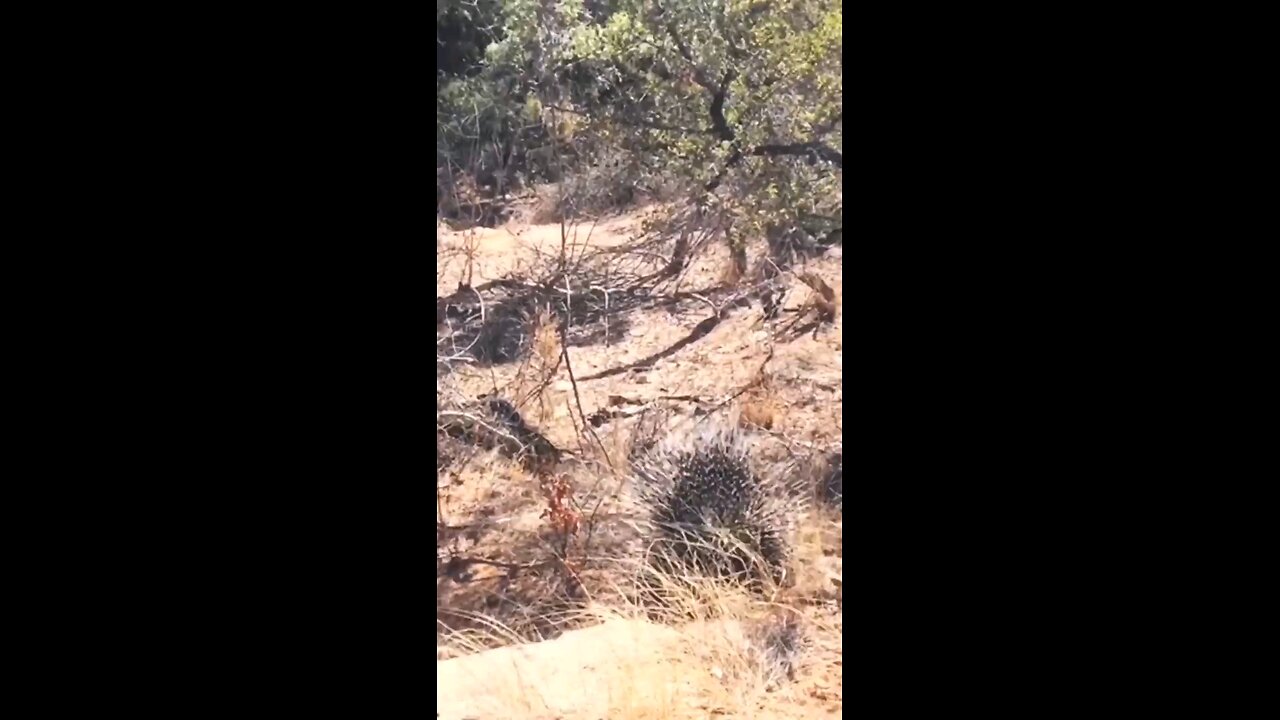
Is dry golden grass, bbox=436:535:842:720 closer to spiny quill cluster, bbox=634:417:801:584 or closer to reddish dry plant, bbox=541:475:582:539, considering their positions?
spiny quill cluster, bbox=634:417:801:584

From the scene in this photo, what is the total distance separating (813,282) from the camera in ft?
9.82

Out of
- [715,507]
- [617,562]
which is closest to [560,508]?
[617,562]

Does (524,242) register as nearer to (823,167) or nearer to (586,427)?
(586,427)

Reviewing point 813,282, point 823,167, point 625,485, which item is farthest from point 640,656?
point 823,167

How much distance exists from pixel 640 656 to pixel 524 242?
3.32 feet

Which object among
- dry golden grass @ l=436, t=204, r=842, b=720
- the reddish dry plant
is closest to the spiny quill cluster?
dry golden grass @ l=436, t=204, r=842, b=720

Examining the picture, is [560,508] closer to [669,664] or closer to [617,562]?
[617,562]

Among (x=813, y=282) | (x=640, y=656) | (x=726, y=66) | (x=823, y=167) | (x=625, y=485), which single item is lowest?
(x=640, y=656)

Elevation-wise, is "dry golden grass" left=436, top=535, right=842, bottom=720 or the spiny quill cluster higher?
the spiny quill cluster

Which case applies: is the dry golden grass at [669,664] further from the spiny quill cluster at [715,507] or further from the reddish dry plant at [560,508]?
the reddish dry plant at [560,508]

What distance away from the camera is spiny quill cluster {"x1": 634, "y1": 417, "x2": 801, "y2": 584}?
9.80 feet

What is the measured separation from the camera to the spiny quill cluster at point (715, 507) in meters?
2.99

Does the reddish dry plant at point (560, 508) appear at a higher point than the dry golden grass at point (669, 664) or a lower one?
higher

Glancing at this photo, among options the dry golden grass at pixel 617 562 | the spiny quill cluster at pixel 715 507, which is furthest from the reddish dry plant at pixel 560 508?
the spiny quill cluster at pixel 715 507
